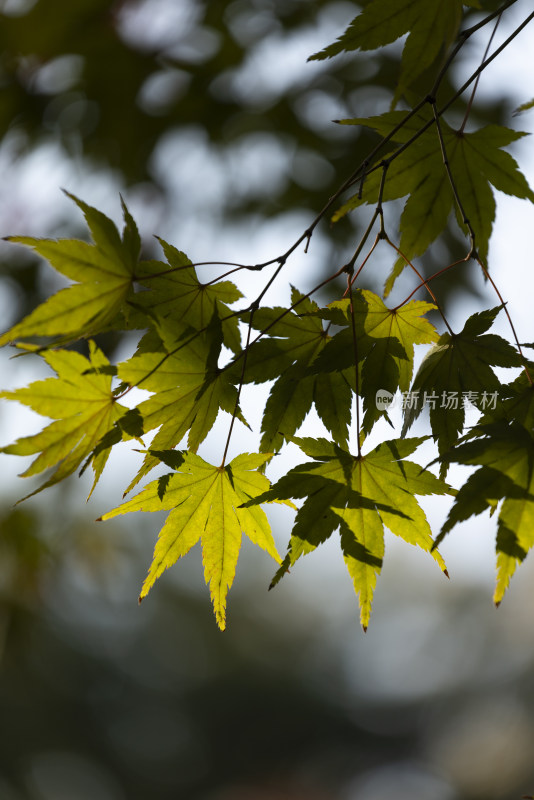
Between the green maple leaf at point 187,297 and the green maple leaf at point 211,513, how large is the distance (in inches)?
6.8

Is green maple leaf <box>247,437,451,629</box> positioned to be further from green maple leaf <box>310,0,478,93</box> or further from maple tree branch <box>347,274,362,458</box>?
green maple leaf <box>310,0,478,93</box>

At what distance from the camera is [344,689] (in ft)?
35.9

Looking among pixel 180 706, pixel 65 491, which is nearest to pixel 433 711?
pixel 180 706

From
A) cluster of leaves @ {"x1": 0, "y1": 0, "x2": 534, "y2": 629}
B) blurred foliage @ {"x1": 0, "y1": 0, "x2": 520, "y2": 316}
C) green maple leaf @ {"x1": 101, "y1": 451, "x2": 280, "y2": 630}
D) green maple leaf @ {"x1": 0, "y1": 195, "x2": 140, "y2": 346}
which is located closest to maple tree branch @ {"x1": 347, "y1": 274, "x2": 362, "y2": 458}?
cluster of leaves @ {"x1": 0, "y1": 0, "x2": 534, "y2": 629}

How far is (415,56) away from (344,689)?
458 inches

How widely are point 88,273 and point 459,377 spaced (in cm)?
45

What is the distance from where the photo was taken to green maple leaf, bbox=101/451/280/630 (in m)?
0.78

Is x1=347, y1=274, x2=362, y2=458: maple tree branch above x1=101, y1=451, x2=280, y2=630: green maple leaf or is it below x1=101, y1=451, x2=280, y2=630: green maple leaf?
above

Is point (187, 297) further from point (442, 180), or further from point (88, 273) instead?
point (442, 180)

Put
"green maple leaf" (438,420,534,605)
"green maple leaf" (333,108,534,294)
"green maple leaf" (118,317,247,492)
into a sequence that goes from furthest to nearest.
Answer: "green maple leaf" (333,108,534,294), "green maple leaf" (118,317,247,492), "green maple leaf" (438,420,534,605)

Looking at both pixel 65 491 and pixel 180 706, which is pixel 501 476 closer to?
pixel 65 491

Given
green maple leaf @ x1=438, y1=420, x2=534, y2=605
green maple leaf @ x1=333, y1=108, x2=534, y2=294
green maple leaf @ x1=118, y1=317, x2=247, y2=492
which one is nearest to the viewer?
green maple leaf @ x1=438, y1=420, x2=534, y2=605

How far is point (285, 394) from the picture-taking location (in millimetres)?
803

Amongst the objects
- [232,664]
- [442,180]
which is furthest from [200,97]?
[232,664]
